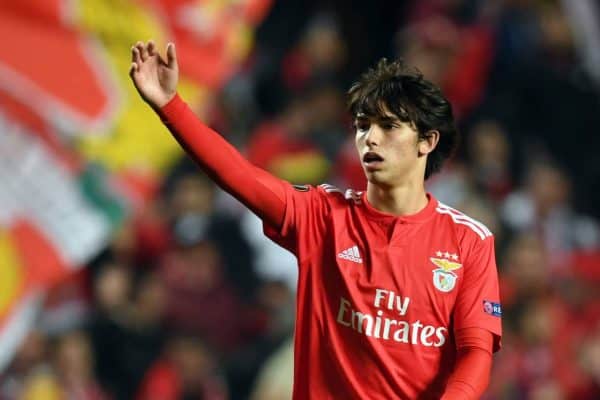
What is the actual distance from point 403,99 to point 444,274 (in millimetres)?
485

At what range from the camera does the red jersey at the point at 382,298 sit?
3.43 m

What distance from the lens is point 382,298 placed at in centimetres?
344

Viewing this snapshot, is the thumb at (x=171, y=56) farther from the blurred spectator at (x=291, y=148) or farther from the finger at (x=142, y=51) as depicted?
the blurred spectator at (x=291, y=148)

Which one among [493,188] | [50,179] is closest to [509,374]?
[493,188]

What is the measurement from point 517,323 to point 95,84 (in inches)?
117

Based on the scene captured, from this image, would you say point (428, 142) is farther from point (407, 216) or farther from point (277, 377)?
point (277, 377)

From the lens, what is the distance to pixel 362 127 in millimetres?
3439

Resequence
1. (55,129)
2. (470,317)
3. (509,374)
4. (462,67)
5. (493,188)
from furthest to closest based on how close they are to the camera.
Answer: (55,129) → (462,67) → (493,188) → (509,374) → (470,317)

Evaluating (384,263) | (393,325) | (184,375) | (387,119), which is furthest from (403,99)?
(184,375)

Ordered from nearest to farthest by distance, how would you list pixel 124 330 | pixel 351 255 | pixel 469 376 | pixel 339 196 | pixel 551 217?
pixel 469 376 < pixel 351 255 < pixel 339 196 < pixel 551 217 < pixel 124 330

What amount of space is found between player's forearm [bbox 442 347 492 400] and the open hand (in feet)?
3.37

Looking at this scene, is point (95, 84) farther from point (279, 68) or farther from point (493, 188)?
point (493, 188)

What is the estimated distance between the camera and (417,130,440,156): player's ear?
3.48 metres

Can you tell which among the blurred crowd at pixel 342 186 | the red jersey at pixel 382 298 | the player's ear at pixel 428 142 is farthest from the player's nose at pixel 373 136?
the blurred crowd at pixel 342 186
